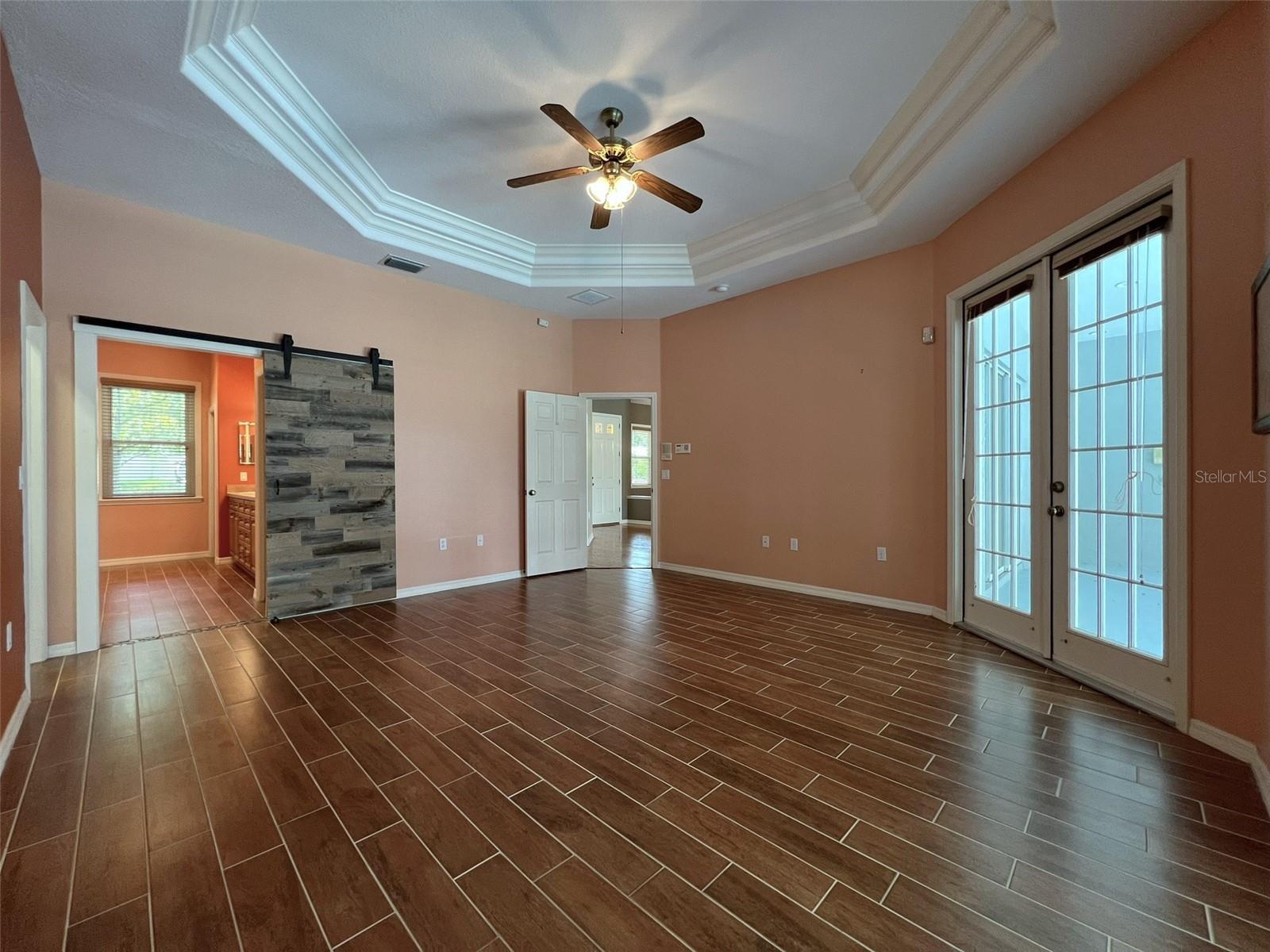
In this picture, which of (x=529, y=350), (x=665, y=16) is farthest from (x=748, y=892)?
(x=529, y=350)

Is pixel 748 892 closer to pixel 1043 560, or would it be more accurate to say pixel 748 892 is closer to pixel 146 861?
pixel 146 861

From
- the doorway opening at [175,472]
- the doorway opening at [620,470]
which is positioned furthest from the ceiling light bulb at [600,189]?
the doorway opening at [620,470]

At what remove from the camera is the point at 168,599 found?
4906mm

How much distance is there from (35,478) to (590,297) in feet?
14.1

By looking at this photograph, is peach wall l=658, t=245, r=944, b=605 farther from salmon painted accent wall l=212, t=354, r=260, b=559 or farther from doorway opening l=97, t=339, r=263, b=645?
salmon painted accent wall l=212, t=354, r=260, b=559

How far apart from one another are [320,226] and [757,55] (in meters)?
3.20

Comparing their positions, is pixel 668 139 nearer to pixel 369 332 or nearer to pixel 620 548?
pixel 369 332

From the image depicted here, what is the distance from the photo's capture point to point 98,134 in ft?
9.50

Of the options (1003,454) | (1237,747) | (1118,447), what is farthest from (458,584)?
(1237,747)

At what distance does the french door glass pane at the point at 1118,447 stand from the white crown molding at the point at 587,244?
115 cm

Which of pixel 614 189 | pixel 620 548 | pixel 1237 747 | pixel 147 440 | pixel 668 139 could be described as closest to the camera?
pixel 1237 747

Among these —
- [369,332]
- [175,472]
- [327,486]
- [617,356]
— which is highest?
[617,356]

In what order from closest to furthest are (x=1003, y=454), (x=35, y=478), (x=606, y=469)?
(x=35, y=478) < (x=1003, y=454) < (x=606, y=469)

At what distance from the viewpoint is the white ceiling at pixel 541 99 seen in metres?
2.40
